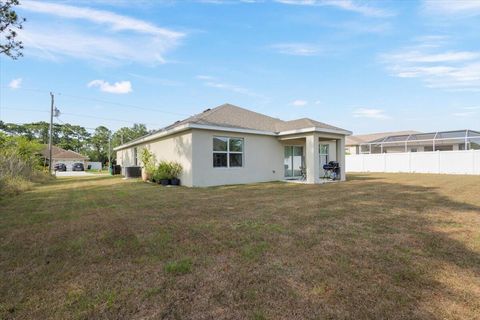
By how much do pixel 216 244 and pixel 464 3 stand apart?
11337mm

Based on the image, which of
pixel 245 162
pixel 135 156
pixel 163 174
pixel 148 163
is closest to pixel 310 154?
pixel 245 162

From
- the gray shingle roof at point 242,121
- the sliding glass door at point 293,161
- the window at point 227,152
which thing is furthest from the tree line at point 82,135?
the window at point 227,152

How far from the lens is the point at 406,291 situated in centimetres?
249

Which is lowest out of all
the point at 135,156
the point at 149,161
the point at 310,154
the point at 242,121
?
the point at 149,161

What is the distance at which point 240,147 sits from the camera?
13242 mm

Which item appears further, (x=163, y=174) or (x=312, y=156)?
(x=312, y=156)

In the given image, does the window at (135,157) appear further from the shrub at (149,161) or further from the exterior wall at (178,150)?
the shrub at (149,161)

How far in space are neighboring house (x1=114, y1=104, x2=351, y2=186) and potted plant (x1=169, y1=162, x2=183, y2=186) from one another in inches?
13.6

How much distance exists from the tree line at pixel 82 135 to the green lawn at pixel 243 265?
2058 inches

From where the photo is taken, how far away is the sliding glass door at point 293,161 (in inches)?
620

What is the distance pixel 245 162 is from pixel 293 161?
4.16 m

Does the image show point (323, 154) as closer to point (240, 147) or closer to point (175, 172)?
point (240, 147)

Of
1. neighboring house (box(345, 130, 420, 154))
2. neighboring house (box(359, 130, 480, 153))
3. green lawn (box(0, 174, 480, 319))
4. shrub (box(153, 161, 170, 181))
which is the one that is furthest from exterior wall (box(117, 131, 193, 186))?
neighboring house (box(345, 130, 420, 154))

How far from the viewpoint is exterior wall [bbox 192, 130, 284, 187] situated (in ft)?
38.6
